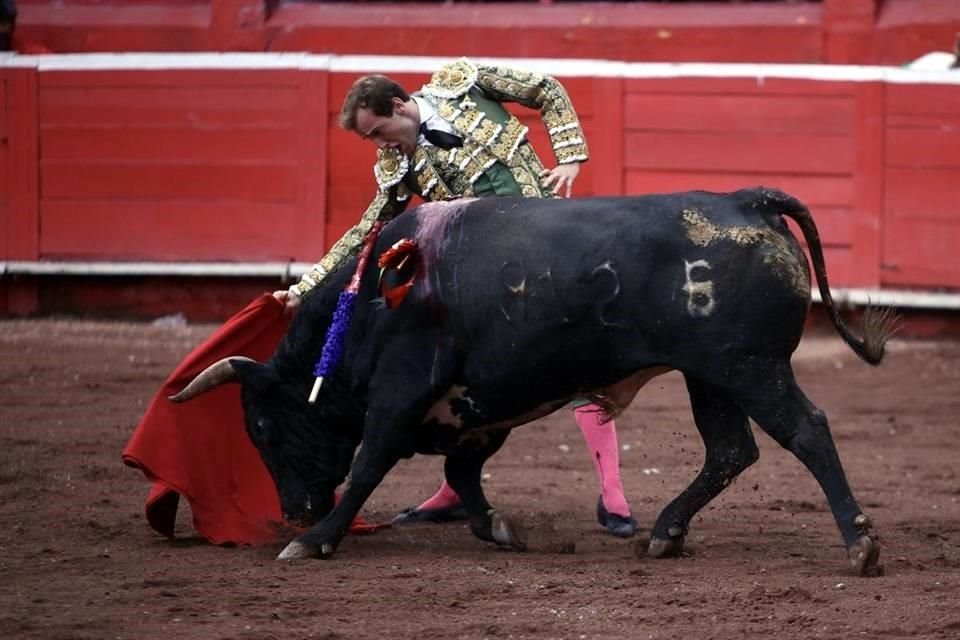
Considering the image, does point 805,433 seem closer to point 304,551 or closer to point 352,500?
point 352,500

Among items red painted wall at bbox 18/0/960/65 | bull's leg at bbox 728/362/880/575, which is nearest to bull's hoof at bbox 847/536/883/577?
bull's leg at bbox 728/362/880/575

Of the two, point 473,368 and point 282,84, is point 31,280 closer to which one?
point 282,84

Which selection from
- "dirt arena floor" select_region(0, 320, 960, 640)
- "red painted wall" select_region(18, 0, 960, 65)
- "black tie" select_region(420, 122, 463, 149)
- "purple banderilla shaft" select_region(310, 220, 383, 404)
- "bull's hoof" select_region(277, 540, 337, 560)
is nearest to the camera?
"dirt arena floor" select_region(0, 320, 960, 640)

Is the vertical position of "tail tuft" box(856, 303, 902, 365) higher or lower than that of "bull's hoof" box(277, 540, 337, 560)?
higher

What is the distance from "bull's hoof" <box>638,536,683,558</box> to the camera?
430cm

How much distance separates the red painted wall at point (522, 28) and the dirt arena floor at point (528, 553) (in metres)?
2.11

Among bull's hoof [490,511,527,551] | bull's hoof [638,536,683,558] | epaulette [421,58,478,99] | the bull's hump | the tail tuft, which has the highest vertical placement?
epaulette [421,58,478,99]

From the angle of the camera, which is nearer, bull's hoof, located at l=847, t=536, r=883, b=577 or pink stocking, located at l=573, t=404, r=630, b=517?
bull's hoof, located at l=847, t=536, r=883, b=577

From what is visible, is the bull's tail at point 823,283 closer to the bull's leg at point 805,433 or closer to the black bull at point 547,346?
the black bull at point 547,346

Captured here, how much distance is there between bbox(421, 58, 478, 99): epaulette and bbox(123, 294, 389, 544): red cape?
2.31 feet

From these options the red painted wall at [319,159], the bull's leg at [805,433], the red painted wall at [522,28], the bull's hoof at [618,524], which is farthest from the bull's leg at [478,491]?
the red painted wall at [522,28]

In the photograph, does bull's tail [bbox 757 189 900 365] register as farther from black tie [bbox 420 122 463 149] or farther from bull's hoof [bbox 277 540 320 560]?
bull's hoof [bbox 277 540 320 560]

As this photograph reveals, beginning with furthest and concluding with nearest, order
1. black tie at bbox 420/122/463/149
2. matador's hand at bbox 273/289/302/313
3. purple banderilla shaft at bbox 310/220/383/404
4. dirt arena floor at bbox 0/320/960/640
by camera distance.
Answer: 1. matador's hand at bbox 273/289/302/313
2. black tie at bbox 420/122/463/149
3. purple banderilla shaft at bbox 310/220/383/404
4. dirt arena floor at bbox 0/320/960/640

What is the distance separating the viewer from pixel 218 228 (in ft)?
28.9
